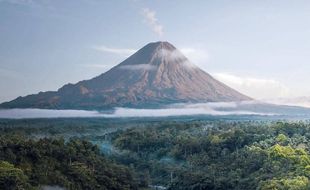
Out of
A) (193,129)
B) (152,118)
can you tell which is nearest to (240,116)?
(152,118)

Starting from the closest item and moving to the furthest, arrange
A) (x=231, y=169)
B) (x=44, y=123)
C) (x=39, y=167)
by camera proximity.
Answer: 1. (x=39, y=167)
2. (x=231, y=169)
3. (x=44, y=123)

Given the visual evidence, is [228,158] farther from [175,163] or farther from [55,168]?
[55,168]

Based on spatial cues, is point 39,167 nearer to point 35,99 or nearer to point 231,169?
point 231,169

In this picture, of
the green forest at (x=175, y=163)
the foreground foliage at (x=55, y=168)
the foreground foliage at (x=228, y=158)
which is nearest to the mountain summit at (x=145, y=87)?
the foreground foliage at (x=228, y=158)

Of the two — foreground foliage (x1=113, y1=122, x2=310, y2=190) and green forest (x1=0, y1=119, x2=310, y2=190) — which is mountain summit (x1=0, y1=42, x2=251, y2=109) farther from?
green forest (x1=0, y1=119, x2=310, y2=190)

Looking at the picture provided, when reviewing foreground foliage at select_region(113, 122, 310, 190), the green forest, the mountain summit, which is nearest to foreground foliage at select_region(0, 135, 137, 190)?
the green forest

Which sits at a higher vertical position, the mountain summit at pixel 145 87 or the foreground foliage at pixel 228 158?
the mountain summit at pixel 145 87

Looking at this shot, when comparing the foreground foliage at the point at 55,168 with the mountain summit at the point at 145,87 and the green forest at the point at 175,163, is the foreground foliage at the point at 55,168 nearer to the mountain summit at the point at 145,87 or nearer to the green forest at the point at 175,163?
the green forest at the point at 175,163
